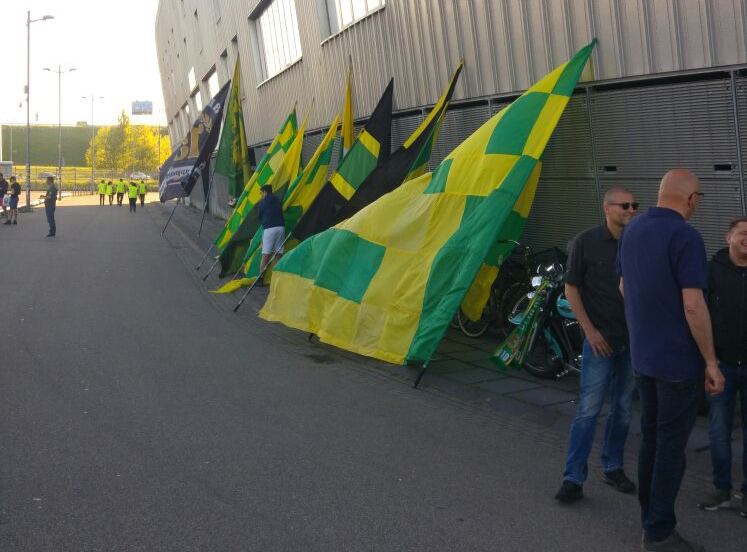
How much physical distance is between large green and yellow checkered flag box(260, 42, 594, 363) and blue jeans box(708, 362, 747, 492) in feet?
10.0

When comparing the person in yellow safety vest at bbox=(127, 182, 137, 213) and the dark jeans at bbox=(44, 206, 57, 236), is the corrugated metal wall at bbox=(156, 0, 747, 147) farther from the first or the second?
the person in yellow safety vest at bbox=(127, 182, 137, 213)

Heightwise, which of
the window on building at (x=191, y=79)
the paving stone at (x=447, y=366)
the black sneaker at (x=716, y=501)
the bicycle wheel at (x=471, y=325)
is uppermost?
the window on building at (x=191, y=79)

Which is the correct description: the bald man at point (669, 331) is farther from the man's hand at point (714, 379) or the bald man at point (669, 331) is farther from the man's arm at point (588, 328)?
the man's arm at point (588, 328)

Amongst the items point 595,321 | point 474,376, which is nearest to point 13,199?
point 474,376

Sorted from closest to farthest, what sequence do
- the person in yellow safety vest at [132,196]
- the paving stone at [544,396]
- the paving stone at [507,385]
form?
the paving stone at [544,396] → the paving stone at [507,385] → the person in yellow safety vest at [132,196]

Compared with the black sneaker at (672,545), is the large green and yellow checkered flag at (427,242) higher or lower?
higher

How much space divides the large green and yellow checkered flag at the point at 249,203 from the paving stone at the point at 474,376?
7110 millimetres

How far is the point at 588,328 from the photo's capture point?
493cm

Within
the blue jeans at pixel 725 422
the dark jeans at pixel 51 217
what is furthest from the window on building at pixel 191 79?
the blue jeans at pixel 725 422

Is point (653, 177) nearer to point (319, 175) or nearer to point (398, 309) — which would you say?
point (398, 309)

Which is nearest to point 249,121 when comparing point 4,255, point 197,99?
point 4,255

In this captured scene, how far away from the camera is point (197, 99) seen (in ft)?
148

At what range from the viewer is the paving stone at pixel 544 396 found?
727 centimetres

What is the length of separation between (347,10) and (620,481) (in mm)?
12709
